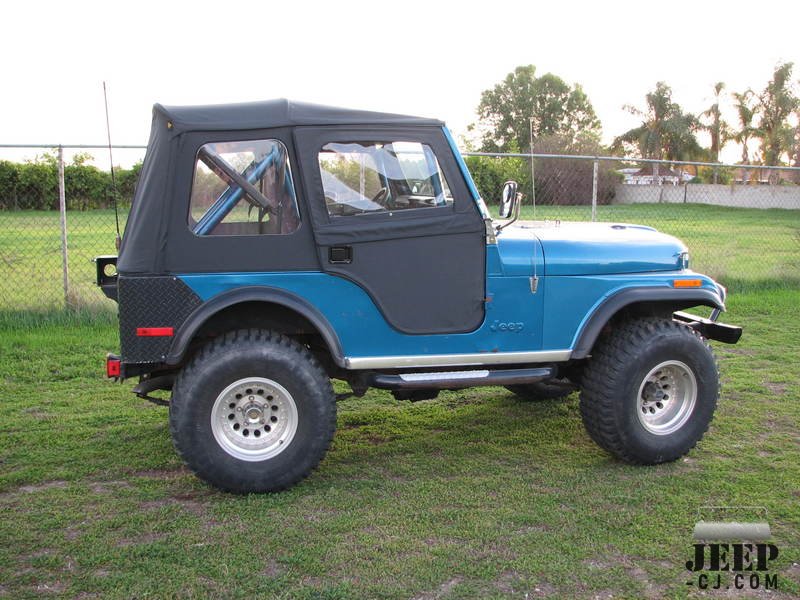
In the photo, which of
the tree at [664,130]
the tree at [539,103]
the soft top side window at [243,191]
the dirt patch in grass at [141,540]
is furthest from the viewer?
the tree at [539,103]

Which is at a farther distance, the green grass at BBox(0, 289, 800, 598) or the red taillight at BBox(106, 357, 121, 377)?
the red taillight at BBox(106, 357, 121, 377)

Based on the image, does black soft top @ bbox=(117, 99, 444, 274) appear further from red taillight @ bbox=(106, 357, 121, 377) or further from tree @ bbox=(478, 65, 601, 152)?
tree @ bbox=(478, 65, 601, 152)

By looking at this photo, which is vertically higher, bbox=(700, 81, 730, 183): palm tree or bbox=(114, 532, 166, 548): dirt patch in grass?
bbox=(700, 81, 730, 183): palm tree

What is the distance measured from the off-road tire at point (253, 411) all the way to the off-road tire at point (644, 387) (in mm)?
1697

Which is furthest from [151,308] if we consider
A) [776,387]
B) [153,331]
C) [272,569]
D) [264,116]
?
[776,387]

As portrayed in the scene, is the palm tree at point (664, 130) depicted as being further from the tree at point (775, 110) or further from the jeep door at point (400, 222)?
the jeep door at point (400, 222)

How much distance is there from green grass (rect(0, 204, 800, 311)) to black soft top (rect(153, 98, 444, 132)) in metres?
4.66

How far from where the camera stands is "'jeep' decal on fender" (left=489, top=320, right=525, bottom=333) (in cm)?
461

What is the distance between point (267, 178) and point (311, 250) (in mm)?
491

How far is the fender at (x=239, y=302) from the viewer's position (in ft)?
13.8

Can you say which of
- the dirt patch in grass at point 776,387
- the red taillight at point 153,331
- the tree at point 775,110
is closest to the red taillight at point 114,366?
the red taillight at point 153,331

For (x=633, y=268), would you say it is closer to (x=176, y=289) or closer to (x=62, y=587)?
(x=176, y=289)

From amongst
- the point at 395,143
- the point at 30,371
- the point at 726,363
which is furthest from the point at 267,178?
the point at 726,363

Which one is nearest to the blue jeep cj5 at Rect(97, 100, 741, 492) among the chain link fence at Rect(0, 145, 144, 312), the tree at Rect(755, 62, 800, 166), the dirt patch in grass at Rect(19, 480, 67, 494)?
the dirt patch in grass at Rect(19, 480, 67, 494)
